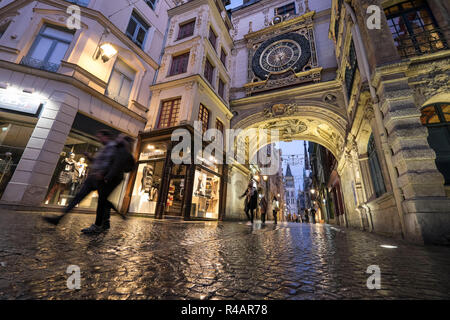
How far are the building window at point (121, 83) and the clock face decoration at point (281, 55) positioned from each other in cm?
900

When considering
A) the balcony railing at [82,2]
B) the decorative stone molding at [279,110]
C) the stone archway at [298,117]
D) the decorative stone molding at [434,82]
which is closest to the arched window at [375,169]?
the decorative stone molding at [434,82]

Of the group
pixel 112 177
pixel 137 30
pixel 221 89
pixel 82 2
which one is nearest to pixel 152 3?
pixel 137 30

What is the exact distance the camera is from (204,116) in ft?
38.1

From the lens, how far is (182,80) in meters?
11.1

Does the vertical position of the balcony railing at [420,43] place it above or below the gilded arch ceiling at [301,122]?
below

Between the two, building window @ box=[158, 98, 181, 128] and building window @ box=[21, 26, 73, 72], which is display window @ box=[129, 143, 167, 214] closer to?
building window @ box=[158, 98, 181, 128]

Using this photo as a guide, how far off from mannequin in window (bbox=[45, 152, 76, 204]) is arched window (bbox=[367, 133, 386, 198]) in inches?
466

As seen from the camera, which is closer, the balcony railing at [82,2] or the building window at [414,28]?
the building window at [414,28]

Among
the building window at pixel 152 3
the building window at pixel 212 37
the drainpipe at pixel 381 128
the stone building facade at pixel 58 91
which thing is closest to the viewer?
the drainpipe at pixel 381 128

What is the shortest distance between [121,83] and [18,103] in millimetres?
4294

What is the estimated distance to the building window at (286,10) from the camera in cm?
1557

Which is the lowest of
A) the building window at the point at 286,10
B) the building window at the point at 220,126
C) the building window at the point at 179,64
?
the building window at the point at 220,126

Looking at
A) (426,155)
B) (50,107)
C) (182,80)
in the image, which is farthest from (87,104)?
(426,155)

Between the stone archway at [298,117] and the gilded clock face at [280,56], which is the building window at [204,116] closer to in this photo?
the stone archway at [298,117]
